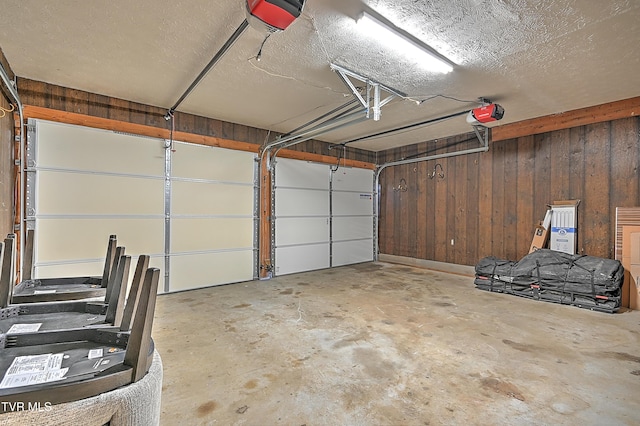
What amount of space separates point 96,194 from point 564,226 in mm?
6597

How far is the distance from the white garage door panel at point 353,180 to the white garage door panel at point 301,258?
4.50 feet

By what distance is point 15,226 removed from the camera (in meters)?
3.29

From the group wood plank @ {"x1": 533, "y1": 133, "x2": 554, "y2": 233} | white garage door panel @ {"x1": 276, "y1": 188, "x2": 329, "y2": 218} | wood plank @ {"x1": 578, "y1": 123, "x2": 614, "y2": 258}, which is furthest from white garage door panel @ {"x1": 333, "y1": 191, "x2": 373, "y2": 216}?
wood plank @ {"x1": 578, "y1": 123, "x2": 614, "y2": 258}

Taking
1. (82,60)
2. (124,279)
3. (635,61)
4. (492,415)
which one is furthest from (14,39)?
(635,61)

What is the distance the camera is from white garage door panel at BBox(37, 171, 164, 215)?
361 cm

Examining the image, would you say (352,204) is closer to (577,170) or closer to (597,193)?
(577,170)

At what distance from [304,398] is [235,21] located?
2.79 metres

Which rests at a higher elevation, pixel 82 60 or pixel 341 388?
pixel 82 60

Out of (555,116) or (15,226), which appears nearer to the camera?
(15,226)

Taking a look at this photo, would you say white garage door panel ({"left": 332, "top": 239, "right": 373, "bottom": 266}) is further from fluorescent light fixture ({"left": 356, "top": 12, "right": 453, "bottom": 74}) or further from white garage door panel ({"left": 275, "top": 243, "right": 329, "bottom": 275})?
fluorescent light fixture ({"left": 356, "top": 12, "right": 453, "bottom": 74})

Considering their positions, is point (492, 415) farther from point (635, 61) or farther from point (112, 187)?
point (112, 187)

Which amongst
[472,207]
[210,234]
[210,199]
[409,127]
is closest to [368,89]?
[409,127]

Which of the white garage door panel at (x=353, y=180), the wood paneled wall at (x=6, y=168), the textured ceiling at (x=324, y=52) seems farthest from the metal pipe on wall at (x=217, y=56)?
the white garage door panel at (x=353, y=180)

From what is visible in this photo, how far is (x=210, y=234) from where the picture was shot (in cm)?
488
